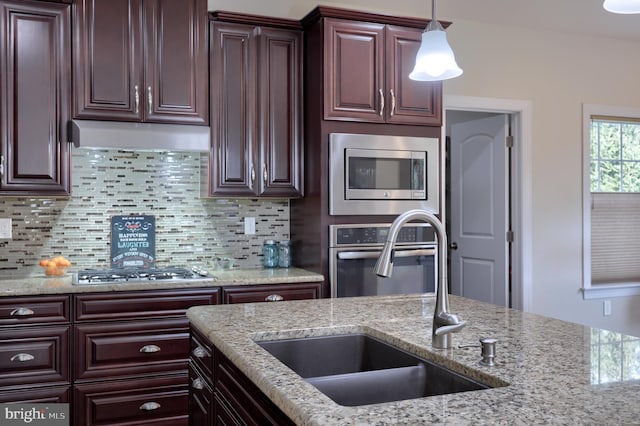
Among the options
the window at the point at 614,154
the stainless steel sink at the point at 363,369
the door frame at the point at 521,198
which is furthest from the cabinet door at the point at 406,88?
the stainless steel sink at the point at 363,369

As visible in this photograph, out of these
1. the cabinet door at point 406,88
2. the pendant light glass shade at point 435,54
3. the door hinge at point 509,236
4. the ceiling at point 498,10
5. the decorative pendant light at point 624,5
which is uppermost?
the ceiling at point 498,10

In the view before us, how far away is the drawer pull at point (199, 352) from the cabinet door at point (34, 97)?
1.58 meters

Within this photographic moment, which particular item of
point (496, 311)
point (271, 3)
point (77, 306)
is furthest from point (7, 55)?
point (496, 311)

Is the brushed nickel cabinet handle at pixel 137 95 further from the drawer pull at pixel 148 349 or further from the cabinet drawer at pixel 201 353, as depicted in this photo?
the cabinet drawer at pixel 201 353

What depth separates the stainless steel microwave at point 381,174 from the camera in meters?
3.46

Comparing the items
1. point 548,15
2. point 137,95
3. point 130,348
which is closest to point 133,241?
point 130,348

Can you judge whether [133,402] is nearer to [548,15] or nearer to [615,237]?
[548,15]

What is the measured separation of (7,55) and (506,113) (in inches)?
133

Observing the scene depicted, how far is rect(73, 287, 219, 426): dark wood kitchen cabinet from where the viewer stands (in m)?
2.98

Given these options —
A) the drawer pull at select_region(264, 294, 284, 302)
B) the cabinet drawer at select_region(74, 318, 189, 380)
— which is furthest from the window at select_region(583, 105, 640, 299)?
the cabinet drawer at select_region(74, 318, 189, 380)

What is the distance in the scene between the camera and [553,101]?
4645mm

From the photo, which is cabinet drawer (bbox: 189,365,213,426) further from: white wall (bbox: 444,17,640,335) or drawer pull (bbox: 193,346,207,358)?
white wall (bbox: 444,17,640,335)

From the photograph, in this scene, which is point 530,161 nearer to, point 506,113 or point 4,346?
point 506,113

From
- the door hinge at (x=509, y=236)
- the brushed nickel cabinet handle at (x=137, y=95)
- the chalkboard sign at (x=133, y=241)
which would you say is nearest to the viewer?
the brushed nickel cabinet handle at (x=137, y=95)
